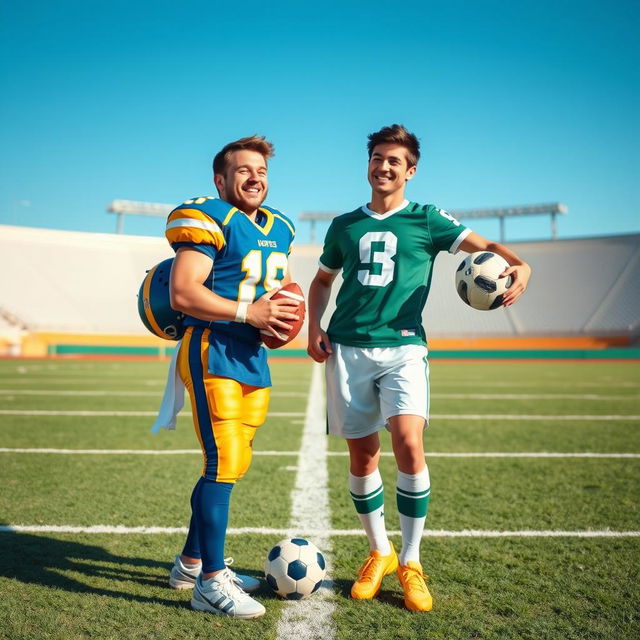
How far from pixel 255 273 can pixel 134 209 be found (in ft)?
162

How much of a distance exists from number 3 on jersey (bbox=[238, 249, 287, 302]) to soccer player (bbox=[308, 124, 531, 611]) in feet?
1.14

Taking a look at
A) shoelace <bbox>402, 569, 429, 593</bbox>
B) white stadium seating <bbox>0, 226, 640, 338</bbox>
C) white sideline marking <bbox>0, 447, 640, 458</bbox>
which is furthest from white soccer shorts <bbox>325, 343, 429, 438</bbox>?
white stadium seating <bbox>0, 226, 640, 338</bbox>

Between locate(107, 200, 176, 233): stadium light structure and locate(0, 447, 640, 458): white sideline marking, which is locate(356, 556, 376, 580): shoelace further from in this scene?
locate(107, 200, 176, 233): stadium light structure

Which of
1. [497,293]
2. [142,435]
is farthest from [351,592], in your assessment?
[142,435]

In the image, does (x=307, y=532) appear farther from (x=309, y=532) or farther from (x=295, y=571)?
(x=295, y=571)

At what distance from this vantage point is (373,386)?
2652 millimetres

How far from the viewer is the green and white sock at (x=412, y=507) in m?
2.54

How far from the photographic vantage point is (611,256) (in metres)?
36.8

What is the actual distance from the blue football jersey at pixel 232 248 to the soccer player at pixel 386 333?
347 millimetres

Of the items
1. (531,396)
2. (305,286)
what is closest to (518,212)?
(305,286)

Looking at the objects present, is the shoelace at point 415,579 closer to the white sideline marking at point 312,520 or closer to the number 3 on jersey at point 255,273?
the white sideline marking at point 312,520

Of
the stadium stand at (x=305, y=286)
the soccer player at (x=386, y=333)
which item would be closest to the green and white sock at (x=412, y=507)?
the soccer player at (x=386, y=333)

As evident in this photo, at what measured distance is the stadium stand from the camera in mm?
32312

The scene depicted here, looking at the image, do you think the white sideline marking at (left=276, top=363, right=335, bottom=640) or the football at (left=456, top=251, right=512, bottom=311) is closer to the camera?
the white sideline marking at (left=276, top=363, right=335, bottom=640)
